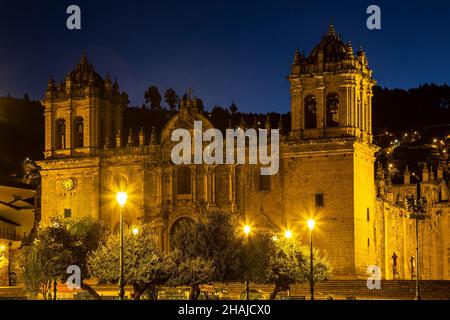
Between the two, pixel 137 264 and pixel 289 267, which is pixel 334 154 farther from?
pixel 137 264

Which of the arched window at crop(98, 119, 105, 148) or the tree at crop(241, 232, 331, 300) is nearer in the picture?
the tree at crop(241, 232, 331, 300)

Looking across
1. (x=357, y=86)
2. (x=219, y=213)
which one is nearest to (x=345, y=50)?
(x=357, y=86)

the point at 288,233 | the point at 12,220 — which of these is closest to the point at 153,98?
the point at 12,220

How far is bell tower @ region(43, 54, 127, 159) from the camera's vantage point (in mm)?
68438

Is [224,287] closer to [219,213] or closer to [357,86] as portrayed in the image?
[219,213]

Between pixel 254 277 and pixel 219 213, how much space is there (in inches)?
146

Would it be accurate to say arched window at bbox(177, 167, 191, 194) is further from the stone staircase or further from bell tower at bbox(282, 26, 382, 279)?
the stone staircase

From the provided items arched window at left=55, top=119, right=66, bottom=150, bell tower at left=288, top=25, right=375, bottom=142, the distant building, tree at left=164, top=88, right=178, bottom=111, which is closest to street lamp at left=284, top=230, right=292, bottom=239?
bell tower at left=288, top=25, right=375, bottom=142

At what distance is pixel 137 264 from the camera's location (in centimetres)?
4716

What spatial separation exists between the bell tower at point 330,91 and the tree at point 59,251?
649 inches

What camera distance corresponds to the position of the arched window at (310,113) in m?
62.8

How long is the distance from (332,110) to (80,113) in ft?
58.2

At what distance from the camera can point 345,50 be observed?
2442 inches
